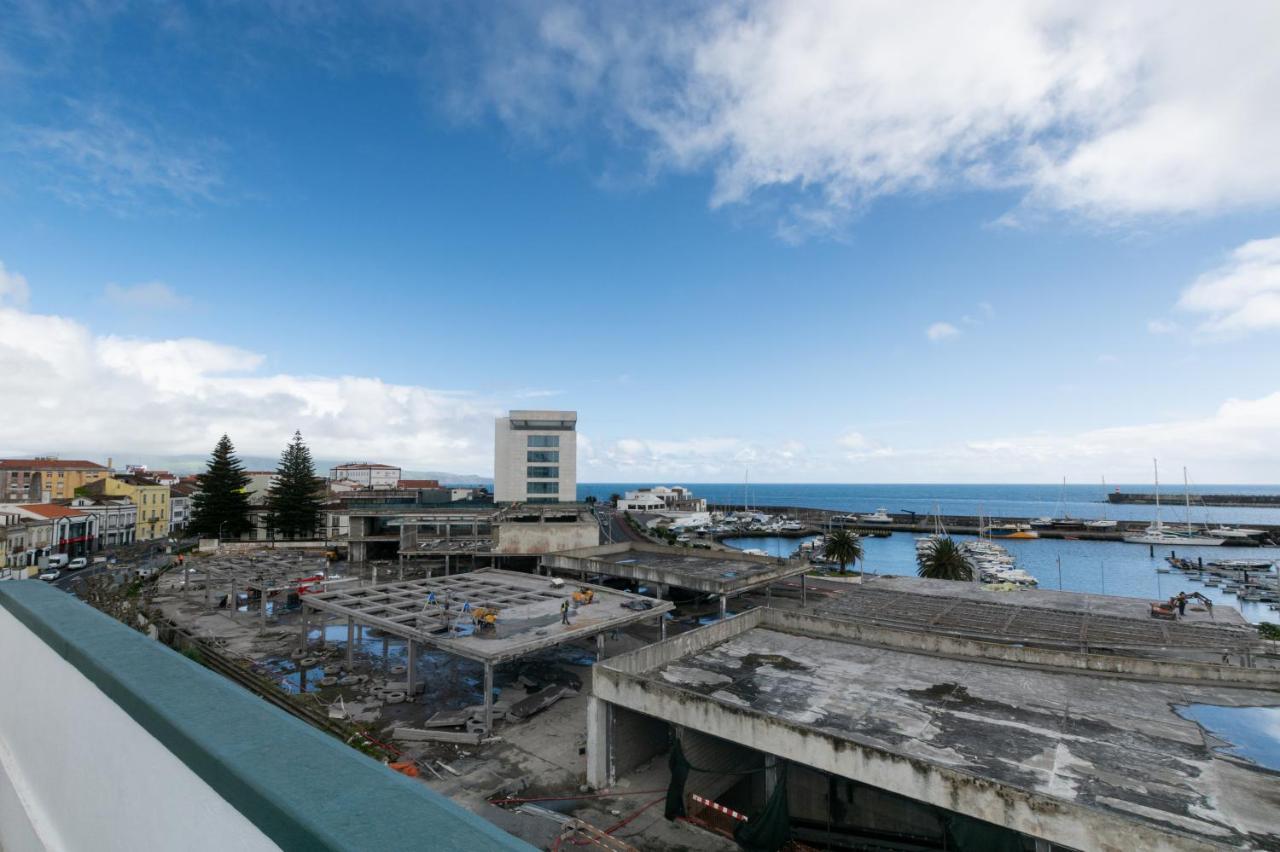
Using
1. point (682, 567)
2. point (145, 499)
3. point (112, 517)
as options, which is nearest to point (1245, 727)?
point (682, 567)

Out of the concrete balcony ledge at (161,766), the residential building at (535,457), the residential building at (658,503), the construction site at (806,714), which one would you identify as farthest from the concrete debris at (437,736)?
the residential building at (658,503)

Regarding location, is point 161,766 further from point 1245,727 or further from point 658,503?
point 658,503

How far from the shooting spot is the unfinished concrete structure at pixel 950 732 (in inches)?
405

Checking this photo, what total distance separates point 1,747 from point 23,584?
5.51 feet

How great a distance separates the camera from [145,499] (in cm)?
7881

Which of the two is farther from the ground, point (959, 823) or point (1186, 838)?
point (1186, 838)

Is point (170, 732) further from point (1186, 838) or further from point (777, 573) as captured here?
point (777, 573)

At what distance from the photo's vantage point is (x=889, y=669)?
17734mm

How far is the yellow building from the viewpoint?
7750 centimetres

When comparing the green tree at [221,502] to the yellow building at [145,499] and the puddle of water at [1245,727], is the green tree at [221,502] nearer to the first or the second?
the yellow building at [145,499]

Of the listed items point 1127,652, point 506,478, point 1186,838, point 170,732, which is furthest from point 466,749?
point 506,478

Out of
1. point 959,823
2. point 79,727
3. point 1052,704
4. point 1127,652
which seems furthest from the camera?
point 1127,652

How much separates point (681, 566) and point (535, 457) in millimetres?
35283

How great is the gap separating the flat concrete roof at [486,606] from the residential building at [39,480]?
266ft
